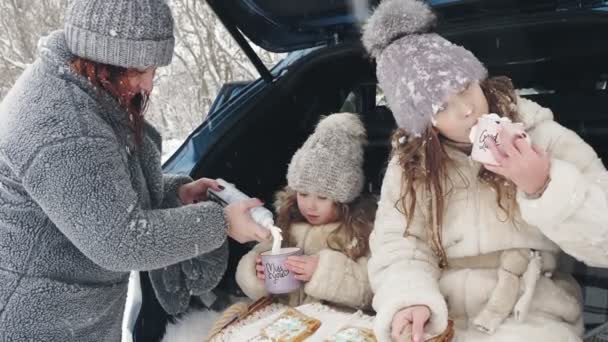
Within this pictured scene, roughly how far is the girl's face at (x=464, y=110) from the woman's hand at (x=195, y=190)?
0.72 meters

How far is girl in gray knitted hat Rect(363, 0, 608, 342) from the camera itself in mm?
1332

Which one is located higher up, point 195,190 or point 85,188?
point 85,188

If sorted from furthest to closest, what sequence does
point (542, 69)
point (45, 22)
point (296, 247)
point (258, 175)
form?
1. point (45, 22)
2. point (258, 175)
3. point (542, 69)
4. point (296, 247)

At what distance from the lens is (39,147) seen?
1165mm

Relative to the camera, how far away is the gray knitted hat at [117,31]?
1.21 m

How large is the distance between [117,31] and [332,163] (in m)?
0.92

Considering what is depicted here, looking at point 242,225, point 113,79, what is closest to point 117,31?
point 113,79

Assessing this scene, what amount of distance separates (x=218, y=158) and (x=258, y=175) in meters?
0.24

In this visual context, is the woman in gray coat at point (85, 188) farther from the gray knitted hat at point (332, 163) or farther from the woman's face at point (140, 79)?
the gray knitted hat at point (332, 163)

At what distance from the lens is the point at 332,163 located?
1967 mm

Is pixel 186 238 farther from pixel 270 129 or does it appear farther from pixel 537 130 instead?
pixel 270 129

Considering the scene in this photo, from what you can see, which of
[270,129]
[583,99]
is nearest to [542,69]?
[583,99]

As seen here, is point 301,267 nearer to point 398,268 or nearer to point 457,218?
point 398,268

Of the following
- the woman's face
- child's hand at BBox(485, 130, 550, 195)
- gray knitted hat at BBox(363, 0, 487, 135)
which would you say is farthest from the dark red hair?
child's hand at BBox(485, 130, 550, 195)
